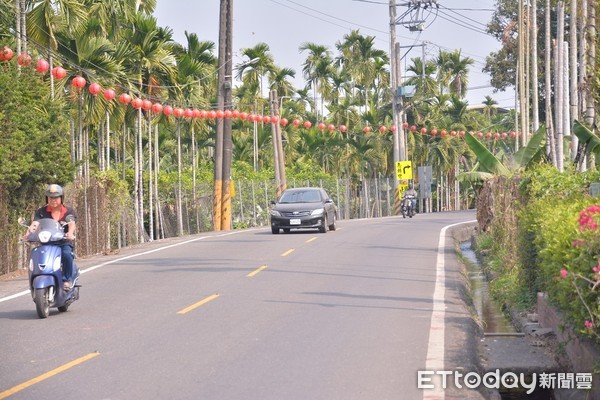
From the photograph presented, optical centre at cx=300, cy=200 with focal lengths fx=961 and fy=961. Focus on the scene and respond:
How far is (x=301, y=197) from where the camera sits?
3134 centimetres

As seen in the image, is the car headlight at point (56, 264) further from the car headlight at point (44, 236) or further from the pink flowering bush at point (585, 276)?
the pink flowering bush at point (585, 276)

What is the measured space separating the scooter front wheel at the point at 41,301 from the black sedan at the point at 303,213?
17403mm

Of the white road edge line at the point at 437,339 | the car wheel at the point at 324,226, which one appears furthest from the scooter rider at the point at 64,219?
the car wheel at the point at 324,226

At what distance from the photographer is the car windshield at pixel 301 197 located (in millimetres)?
31047

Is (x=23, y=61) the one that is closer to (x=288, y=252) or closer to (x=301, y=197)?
(x=288, y=252)

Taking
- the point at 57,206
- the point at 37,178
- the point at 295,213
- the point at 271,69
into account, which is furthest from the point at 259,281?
the point at 271,69

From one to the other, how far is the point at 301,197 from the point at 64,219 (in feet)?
59.9

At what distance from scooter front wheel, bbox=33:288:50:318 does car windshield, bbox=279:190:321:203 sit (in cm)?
1853

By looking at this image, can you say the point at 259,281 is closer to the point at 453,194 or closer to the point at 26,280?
the point at 26,280

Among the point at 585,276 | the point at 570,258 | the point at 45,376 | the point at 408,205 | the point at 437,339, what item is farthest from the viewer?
the point at 408,205

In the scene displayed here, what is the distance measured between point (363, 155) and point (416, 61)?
1163 centimetres

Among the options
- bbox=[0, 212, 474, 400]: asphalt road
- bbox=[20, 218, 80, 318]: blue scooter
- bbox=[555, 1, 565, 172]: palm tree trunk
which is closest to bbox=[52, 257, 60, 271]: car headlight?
bbox=[20, 218, 80, 318]: blue scooter

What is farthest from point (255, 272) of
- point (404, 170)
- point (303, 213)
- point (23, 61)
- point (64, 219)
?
point (404, 170)

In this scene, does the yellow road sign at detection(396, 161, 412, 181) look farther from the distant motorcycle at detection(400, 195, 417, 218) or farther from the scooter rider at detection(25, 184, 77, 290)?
the scooter rider at detection(25, 184, 77, 290)
